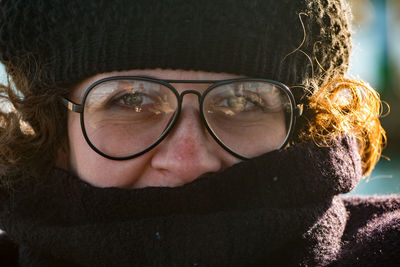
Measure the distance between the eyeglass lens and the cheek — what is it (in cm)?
4

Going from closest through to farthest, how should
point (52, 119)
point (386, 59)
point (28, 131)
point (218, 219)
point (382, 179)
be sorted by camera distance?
point (218, 219), point (52, 119), point (28, 131), point (382, 179), point (386, 59)

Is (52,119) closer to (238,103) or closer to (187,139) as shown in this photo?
(187,139)

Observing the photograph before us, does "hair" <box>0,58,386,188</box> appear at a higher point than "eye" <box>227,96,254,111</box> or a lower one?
lower

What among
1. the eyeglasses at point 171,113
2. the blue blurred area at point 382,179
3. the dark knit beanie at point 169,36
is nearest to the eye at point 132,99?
the eyeglasses at point 171,113

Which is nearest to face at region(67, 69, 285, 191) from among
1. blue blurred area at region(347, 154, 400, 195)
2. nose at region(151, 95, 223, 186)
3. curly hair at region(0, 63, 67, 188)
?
nose at region(151, 95, 223, 186)

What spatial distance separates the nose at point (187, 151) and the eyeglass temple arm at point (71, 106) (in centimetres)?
33

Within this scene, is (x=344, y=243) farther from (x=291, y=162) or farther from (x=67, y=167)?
(x=67, y=167)

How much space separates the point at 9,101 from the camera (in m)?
2.00

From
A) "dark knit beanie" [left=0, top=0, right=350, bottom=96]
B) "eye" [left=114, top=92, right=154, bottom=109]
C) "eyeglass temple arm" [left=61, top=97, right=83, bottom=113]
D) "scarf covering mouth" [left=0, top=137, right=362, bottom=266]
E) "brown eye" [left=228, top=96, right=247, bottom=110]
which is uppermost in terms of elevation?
"dark knit beanie" [left=0, top=0, right=350, bottom=96]

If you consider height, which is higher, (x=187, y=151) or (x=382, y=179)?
(x=187, y=151)

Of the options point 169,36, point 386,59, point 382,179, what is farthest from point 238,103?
point 386,59

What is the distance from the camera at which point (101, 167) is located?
1.69 meters

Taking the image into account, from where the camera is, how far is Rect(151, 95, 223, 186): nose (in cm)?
158

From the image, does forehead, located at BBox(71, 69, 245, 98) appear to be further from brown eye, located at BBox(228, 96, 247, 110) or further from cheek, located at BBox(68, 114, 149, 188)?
cheek, located at BBox(68, 114, 149, 188)
